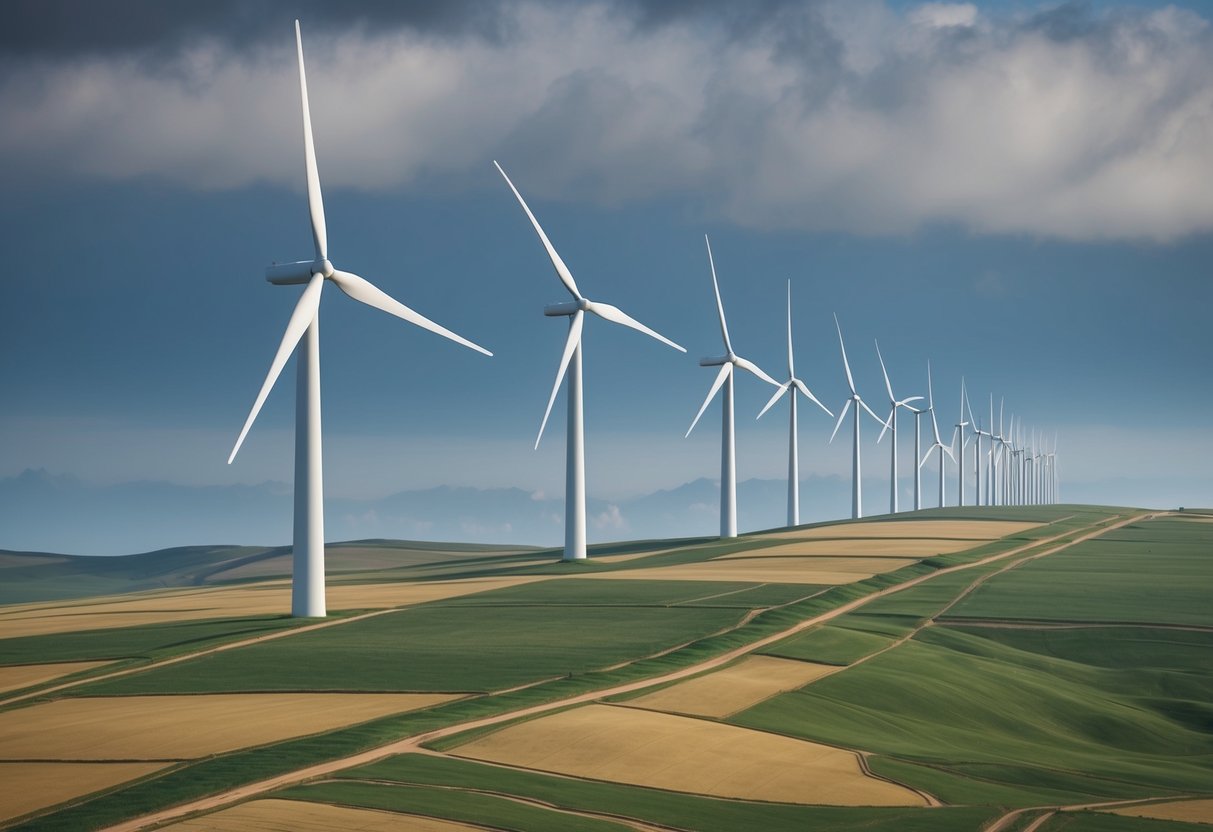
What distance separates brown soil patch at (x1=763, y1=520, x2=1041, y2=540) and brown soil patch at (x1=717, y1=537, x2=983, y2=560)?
500 cm

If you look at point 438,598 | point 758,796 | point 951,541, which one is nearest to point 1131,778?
point 758,796

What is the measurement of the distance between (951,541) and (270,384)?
75685 mm

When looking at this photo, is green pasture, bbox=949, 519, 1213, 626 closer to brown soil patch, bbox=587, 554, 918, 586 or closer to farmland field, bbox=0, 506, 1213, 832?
farmland field, bbox=0, 506, 1213, 832

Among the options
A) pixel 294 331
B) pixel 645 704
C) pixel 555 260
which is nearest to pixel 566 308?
pixel 555 260

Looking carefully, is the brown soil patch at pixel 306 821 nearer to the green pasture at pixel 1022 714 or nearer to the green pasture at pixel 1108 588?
the green pasture at pixel 1022 714

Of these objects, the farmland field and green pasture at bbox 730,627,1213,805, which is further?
green pasture at bbox 730,627,1213,805

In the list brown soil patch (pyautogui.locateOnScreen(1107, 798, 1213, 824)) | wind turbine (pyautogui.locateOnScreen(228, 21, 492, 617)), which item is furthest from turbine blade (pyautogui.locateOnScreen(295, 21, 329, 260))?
brown soil patch (pyautogui.locateOnScreen(1107, 798, 1213, 824))

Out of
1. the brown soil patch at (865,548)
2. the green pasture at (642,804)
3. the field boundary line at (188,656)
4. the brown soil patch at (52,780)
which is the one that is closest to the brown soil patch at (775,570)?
the brown soil patch at (865,548)

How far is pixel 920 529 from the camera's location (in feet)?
433

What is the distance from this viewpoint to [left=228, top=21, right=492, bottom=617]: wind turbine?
214ft

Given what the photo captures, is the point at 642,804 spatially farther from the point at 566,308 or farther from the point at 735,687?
the point at 566,308

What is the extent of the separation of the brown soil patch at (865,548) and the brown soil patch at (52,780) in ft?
243

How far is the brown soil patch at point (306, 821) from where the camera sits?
28.6m

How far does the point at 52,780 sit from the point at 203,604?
176 ft
